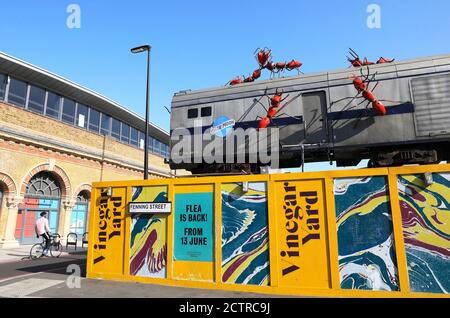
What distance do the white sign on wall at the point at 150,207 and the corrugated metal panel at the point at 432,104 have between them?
6.31m

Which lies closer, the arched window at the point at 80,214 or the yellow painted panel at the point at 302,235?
the yellow painted panel at the point at 302,235

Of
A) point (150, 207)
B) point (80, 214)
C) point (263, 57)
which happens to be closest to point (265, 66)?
point (263, 57)

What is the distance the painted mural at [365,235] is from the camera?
558 centimetres

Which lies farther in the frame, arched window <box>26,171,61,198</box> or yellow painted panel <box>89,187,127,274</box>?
arched window <box>26,171,61,198</box>

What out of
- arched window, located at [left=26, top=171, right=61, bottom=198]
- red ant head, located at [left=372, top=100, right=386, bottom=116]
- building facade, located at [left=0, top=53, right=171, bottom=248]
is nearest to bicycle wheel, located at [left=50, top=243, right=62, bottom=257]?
building facade, located at [left=0, top=53, right=171, bottom=248]

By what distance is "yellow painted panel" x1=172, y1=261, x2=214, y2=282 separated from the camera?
655 centimetres

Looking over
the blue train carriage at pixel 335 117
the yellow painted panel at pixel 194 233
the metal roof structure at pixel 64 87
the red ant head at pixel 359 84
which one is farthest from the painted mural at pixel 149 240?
the metal roof structure at pixel 64 87

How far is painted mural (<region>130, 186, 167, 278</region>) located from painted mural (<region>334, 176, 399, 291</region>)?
387 centimetres

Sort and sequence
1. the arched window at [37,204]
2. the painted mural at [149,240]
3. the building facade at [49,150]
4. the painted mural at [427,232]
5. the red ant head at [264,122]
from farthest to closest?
the arched window at [37,204]
the building facade at [49,150]
the red ant head at [264,122]
the painted mural at [149,240]
the painted mural at [427,232]

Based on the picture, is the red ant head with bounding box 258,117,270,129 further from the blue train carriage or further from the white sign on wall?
the white sign on wall

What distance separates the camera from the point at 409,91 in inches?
294

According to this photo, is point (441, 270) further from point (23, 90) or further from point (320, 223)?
point (23, 90)

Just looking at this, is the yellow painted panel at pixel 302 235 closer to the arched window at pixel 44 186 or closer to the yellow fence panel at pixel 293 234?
the yellow fence panel at pixel 293 234

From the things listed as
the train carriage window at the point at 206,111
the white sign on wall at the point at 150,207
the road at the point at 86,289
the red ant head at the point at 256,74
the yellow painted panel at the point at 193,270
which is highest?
the red ant head at the point at 256,74
